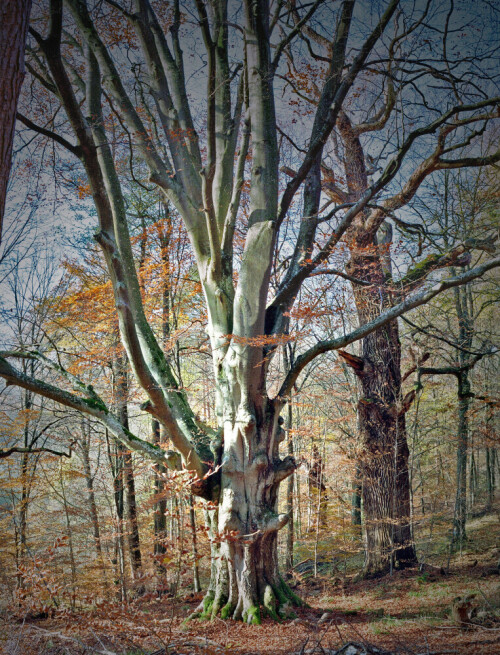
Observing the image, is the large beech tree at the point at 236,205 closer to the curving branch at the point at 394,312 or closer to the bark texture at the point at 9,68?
the curving branch at the point at 394,312

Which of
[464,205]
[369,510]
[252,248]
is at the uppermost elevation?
[464,205]

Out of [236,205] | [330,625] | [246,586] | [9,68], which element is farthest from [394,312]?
[9,68]

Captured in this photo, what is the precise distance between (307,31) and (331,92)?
3.80 m

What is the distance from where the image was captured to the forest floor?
3201 mm

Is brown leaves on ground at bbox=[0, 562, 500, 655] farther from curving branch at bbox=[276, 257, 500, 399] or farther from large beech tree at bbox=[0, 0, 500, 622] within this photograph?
curving branch at bbox=[276, 257, 500, 399]

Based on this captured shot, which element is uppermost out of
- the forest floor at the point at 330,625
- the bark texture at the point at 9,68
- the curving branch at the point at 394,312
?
the bark texture at the point at 9,68

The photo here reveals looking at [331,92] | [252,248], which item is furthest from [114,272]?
[331,92]

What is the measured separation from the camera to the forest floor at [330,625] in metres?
3.20

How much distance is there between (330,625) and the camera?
3951 millimetres

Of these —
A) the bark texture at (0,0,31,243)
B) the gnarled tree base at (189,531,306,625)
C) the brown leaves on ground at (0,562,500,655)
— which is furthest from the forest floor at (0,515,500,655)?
the bark texture at (0,0,31,243)

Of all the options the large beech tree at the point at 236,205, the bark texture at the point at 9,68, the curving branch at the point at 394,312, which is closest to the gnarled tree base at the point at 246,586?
the large beech tree at the point at 236,205

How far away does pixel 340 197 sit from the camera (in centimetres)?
954

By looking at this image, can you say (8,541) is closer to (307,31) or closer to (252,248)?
(252,248)

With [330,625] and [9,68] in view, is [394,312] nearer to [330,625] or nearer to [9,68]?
[330,625]
